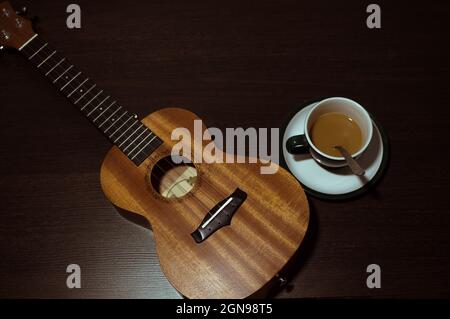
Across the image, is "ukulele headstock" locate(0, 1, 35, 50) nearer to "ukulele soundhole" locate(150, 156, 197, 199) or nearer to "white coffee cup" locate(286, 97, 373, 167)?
"ukulele soundhole" locate(150, 156, 197, 199)

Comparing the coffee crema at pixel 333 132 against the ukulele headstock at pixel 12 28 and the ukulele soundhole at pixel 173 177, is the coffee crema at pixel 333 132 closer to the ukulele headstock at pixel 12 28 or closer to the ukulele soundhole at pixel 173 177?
the ukulele soundhole at pixel 173 177

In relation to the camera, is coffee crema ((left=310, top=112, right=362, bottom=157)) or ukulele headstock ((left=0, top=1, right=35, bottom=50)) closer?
coffee crema ((left=310, top=112, right=362, bottom=157))

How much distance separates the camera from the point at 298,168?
2.57 ft

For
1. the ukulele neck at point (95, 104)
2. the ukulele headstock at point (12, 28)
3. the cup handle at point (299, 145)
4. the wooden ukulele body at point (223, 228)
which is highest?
the ukulele headstock at point (12, 28)

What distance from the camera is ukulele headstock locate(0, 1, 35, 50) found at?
2.72 feet

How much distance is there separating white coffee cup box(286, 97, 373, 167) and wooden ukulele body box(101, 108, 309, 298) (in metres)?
0.06

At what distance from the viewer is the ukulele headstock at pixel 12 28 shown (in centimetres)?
83

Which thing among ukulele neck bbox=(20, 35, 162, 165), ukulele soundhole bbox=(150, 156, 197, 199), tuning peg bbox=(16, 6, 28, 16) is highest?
tuning peg bbox=(16, 6, 28, 16)

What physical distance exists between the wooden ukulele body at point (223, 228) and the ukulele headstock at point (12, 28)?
0.30 meters

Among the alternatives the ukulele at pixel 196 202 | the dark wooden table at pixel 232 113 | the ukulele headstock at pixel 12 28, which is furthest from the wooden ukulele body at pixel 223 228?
the ukulele headstock at pixel 12 28

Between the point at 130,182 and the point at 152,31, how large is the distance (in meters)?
0.34

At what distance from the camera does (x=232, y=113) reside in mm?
868

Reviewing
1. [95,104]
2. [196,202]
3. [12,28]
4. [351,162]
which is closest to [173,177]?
[196,202]

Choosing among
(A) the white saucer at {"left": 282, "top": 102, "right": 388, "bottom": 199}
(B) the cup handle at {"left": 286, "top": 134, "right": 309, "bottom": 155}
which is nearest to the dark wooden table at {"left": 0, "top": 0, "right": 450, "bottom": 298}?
(A) the white saucer at {"left": 282, "top": 102, "right": 388, "bottom": 199}
